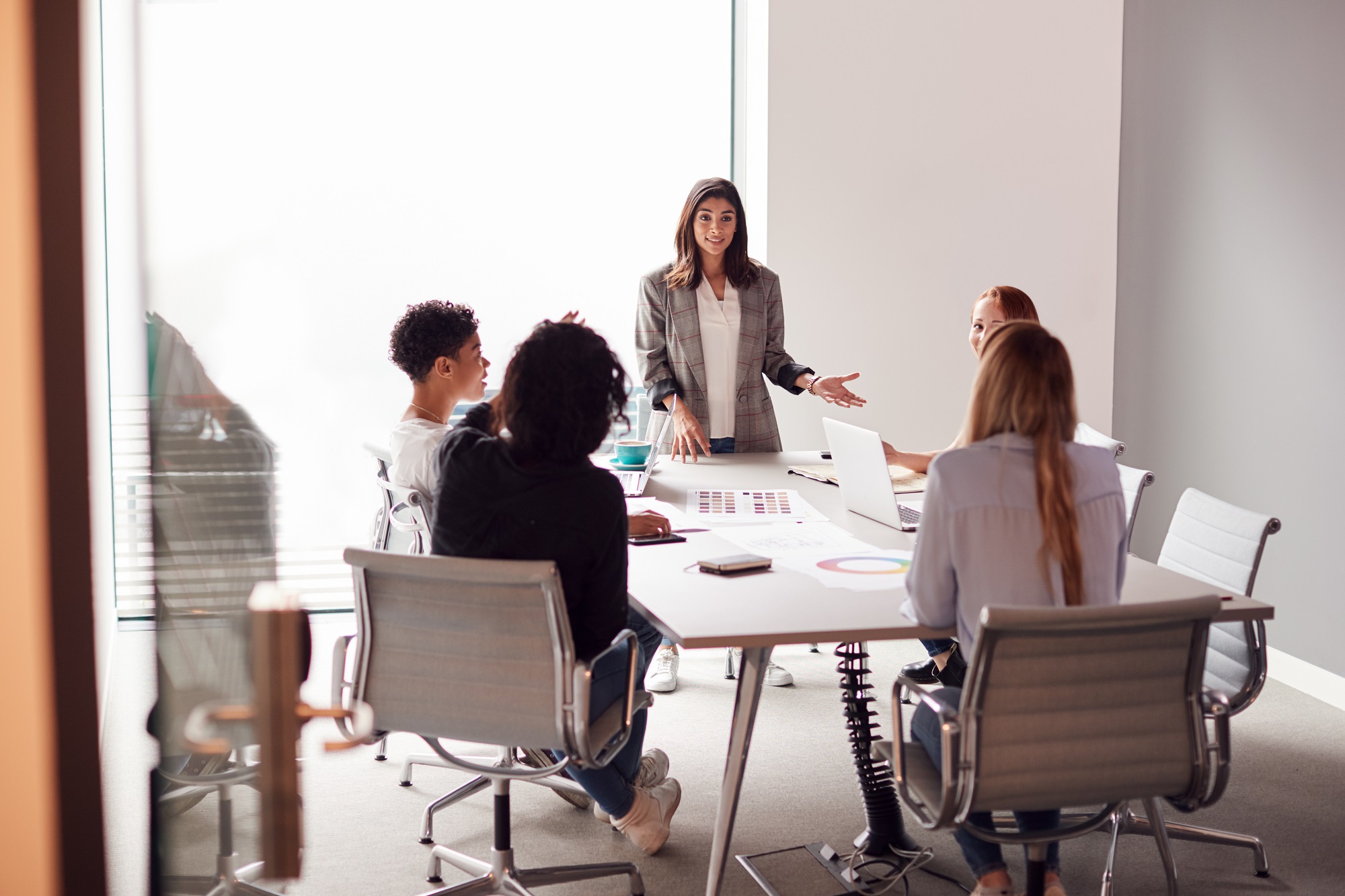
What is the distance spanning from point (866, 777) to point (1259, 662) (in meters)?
0.82

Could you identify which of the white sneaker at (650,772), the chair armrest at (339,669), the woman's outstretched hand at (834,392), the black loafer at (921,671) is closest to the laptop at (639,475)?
the woman's outstretched hand at (834,392)

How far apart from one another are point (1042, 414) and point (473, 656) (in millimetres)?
1026

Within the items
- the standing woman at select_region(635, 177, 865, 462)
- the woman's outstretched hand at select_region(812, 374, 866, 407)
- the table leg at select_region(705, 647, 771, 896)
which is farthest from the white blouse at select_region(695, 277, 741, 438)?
the table leg at select_region(705, 647, 771, 896)

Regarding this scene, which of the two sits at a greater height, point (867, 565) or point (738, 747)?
point (867, 565)

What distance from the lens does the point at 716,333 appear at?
3697 millimetres

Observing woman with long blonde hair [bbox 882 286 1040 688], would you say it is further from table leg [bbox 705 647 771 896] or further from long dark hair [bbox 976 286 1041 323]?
table leg [bbox 705 647 771 896]

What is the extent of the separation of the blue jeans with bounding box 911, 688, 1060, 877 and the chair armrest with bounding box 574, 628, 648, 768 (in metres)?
0.51

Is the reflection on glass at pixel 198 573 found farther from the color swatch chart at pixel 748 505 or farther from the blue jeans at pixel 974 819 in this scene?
the color swatch chart at pixel 748 505

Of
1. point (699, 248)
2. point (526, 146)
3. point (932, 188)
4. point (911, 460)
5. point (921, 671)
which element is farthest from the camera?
point (932, 188)

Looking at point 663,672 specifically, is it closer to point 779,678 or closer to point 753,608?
point 779,678

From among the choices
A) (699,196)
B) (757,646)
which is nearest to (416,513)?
(757,646)

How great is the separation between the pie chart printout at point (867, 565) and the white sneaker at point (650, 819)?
680 millimetres

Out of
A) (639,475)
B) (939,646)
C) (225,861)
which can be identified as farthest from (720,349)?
(225,861)

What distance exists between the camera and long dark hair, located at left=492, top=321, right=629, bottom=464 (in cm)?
200
